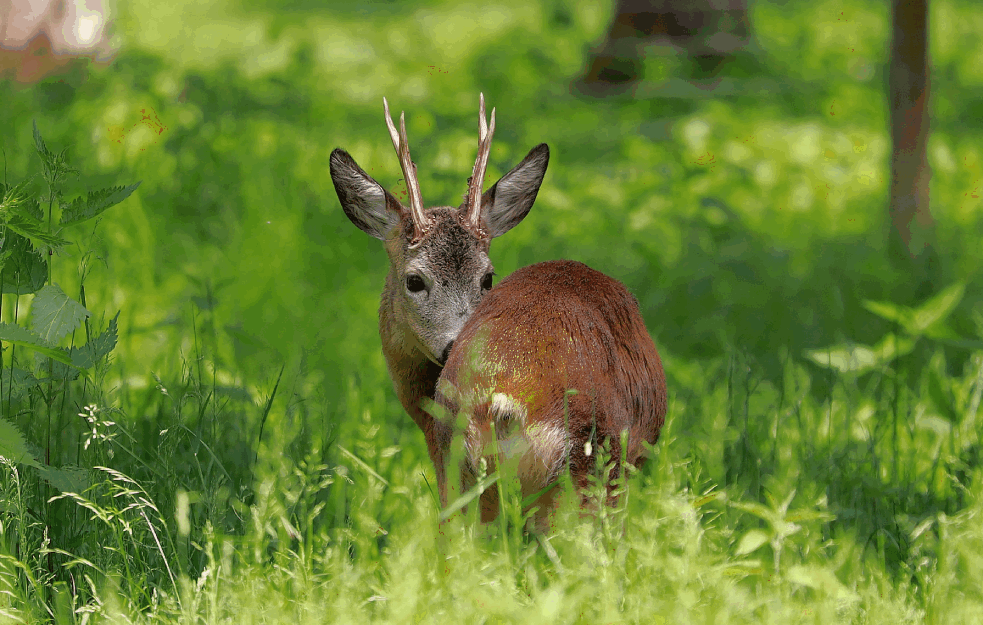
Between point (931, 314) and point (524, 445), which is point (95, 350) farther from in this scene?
point (931, 314)

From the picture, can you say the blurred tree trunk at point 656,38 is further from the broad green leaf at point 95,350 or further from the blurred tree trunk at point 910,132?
the broad green leaf at point 95,350

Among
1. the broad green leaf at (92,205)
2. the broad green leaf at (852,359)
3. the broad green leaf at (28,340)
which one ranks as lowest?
the broad green leaf at (852,359)

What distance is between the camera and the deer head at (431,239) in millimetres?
3828

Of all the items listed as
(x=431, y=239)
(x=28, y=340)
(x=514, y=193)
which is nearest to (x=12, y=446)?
(x=28, y=340)

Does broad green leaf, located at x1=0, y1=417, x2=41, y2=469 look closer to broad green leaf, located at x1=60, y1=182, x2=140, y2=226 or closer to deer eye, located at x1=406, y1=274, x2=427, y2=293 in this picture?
broad green leaf, located at x1=60, y1=182, x2=140, y2=226

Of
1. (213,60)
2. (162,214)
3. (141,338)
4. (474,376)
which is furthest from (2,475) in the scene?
(213,60)

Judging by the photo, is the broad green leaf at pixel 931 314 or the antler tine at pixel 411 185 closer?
the antler tine at pixel 411 185

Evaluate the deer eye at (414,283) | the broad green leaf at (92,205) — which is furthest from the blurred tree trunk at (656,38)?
the broad green leaf at (92,205)

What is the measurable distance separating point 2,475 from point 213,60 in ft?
27.3

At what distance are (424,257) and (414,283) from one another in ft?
0.33

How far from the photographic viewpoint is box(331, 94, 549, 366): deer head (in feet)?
12.6

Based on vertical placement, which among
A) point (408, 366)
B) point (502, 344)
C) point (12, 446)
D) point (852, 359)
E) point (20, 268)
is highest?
point (20, 268)

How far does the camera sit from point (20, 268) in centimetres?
314

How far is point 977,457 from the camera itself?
12.3ft
